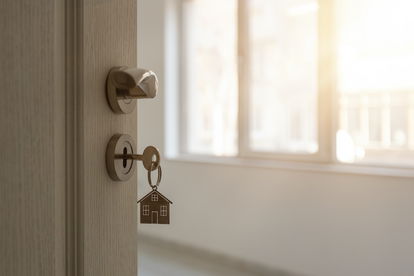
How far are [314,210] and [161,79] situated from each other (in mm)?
1674

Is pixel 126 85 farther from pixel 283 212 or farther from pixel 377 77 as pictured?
pixel 377 77

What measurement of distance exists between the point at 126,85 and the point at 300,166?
206cm

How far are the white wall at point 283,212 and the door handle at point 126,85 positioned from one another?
4.68ft

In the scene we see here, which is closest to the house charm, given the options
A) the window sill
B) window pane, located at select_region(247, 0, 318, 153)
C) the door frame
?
the door frame

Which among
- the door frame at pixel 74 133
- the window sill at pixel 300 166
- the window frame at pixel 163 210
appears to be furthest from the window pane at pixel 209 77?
the door frame at pixel 74 133

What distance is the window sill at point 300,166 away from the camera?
6.45 feet

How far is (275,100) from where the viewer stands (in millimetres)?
2770

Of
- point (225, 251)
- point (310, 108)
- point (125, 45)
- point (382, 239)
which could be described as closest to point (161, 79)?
point (310, 108)

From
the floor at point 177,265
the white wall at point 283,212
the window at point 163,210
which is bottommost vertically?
the floor at point 177,265

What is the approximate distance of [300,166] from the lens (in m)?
2.31

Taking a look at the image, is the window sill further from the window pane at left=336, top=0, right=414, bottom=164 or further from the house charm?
the house charm

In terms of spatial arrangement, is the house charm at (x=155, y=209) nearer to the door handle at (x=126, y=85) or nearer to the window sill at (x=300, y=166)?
the door handle at (x=126, y=85)

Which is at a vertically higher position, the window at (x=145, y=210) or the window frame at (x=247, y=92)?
the window frame at (x=247, y=92)

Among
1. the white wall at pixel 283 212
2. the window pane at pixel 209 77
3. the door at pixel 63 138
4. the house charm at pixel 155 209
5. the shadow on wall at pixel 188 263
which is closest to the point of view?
the door at pixel 63 138
